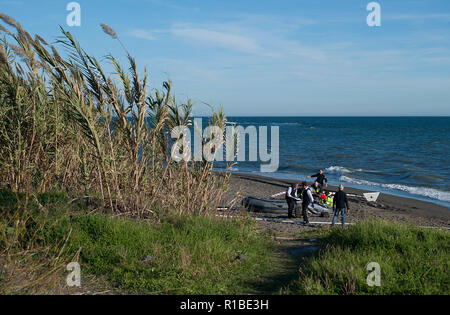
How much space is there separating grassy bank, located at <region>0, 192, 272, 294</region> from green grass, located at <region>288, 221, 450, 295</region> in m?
1.24

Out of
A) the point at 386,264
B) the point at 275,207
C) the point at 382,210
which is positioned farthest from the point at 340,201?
the point at 382,210

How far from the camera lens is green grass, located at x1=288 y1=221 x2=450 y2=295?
19.4ft

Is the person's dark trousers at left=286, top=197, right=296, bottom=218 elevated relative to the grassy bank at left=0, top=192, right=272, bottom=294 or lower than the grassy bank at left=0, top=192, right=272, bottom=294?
lower

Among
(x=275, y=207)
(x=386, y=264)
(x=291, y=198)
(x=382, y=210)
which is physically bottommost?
(x=382, y=210)

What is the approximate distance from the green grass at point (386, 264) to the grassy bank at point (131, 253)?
124 cm

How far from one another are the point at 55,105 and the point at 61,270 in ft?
15.7

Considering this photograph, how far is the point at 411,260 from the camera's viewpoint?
267 inches

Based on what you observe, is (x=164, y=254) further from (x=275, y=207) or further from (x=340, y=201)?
(x=275, y=207)

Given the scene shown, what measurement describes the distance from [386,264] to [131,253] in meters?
4.45

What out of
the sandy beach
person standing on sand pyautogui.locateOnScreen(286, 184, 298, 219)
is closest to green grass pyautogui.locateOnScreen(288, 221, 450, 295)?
the sandy beach

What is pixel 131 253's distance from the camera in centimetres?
714

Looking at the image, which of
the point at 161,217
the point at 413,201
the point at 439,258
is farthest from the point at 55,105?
the point at 413,201

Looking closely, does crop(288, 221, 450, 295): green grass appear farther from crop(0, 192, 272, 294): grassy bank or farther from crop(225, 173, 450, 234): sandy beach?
crop(225, 173, 450, 234): sandy beach
